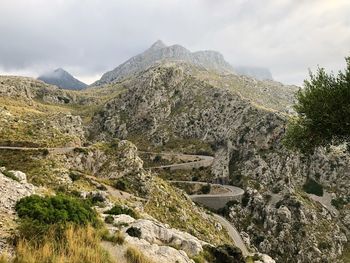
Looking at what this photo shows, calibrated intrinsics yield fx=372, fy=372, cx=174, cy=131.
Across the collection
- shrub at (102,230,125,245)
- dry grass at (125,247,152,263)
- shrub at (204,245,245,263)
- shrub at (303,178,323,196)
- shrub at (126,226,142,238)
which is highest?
shrub at (102,230,125,245)

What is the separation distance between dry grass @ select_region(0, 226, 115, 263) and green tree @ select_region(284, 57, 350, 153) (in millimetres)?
30634

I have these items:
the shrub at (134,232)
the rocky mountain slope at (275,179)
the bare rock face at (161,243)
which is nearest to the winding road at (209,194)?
the rocky mountain slope at (275,179)

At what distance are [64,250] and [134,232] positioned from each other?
991 centimetres

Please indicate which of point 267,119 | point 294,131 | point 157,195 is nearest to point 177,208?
point 157,195

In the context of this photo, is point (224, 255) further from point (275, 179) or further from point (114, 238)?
point (275, 179)

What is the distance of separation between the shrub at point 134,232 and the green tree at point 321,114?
24.6 metres

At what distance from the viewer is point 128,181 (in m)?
82.9

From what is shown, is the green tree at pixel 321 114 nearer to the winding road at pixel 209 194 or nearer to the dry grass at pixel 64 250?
the winding road at pixel 209 194

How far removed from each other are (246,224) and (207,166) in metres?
52.5

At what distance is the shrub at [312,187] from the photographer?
140875 mm

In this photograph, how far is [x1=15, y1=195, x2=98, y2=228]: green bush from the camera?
19.7 meters

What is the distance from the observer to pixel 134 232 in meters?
24.1

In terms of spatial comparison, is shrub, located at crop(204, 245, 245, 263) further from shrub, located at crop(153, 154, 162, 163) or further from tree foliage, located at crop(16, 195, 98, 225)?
shrub, located at crop(153, 154, 162, 163)

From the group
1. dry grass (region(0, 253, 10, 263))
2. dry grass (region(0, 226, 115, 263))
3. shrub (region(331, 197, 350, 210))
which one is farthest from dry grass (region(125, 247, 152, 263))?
shrub (region(331, 197, 350, 210))
